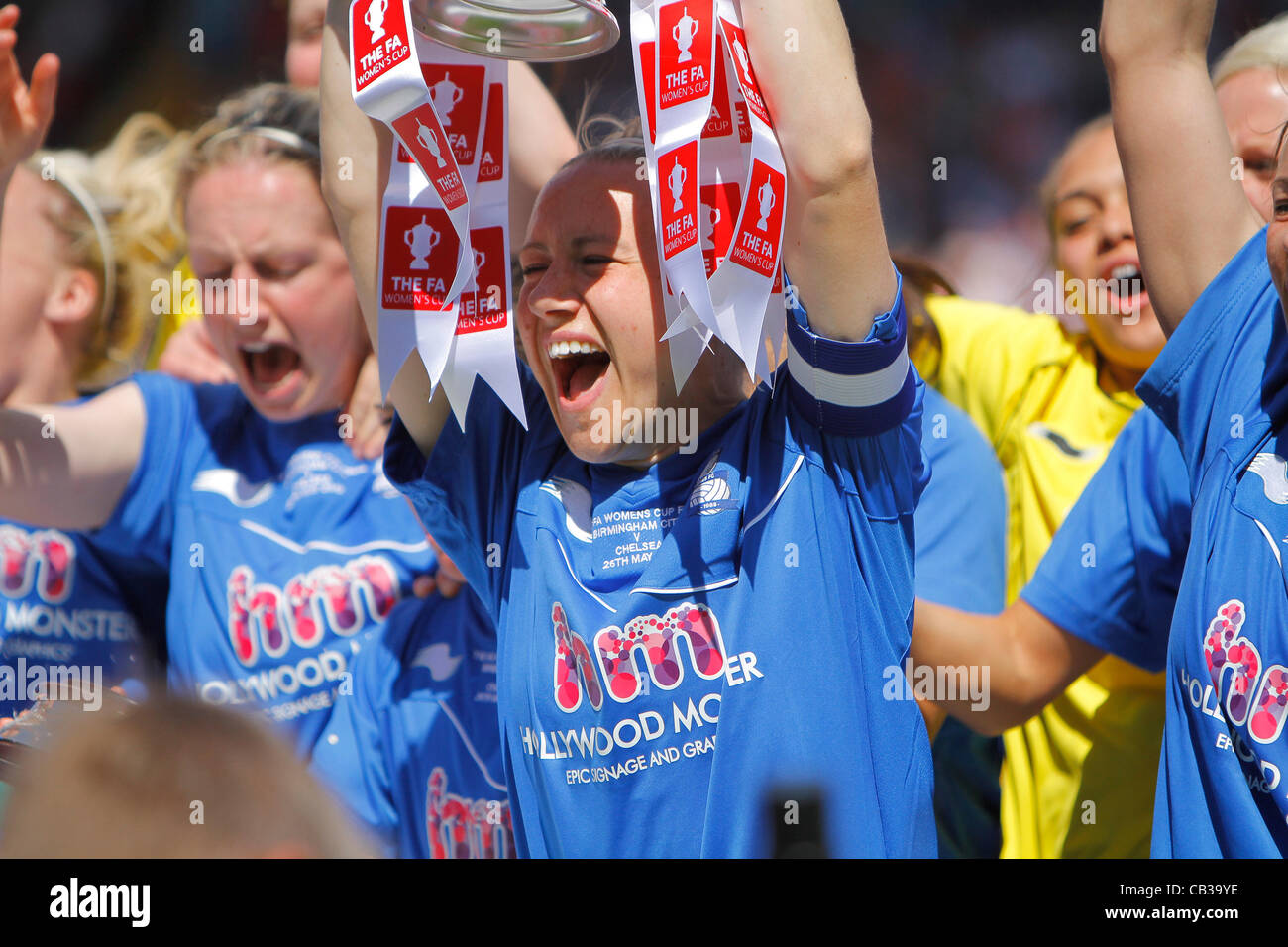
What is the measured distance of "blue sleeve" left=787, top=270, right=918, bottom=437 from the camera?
1.53 meters

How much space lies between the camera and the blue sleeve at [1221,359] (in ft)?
5.35

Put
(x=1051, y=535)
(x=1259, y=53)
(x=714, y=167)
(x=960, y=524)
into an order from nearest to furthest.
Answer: (x=714, y=167), (x=1259, y=53), (x=960, y=524), (x=1051, y=535)

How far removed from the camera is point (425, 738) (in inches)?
90.5

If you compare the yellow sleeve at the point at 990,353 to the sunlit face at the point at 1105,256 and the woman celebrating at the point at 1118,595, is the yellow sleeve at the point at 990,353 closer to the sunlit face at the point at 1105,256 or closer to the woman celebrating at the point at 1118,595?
the sunlit face at the point at 1105,256

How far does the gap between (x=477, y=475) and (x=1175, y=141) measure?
1048 mm

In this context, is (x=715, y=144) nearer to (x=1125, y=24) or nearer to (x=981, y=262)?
(x=1125, y=24)

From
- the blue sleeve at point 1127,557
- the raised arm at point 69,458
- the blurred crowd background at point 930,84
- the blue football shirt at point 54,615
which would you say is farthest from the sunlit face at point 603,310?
the blurred crowd background at point 930,84

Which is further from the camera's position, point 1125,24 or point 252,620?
point 252,620

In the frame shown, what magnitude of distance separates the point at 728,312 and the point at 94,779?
91cm

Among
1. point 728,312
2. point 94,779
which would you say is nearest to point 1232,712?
point 728,312

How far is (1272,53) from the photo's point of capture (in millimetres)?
2271

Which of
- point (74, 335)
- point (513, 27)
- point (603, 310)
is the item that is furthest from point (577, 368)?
point (74, 335)

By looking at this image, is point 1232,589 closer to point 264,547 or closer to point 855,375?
point 855,375

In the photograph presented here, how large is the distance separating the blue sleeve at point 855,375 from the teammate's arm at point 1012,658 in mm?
575
